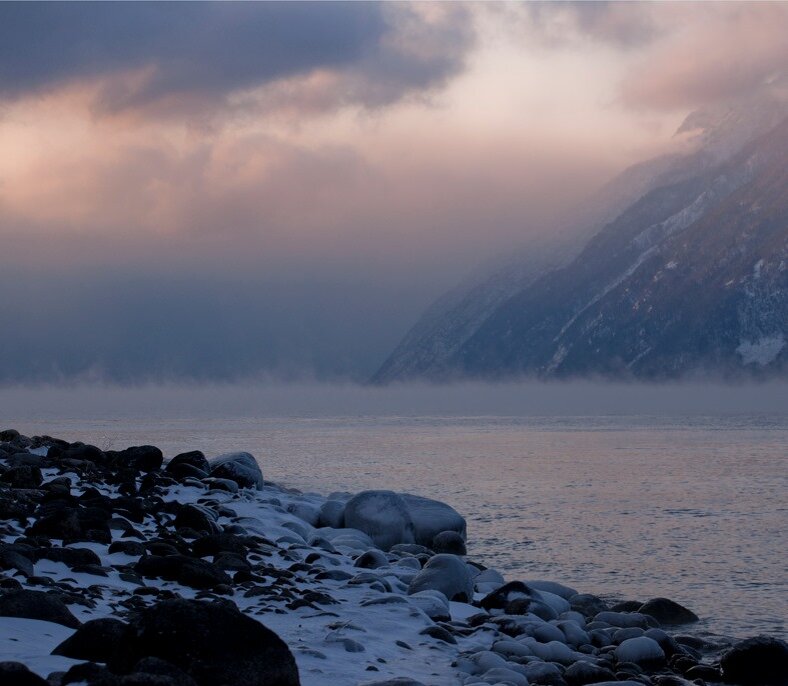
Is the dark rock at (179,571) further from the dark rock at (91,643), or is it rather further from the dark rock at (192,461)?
the dark rock at (192,461)

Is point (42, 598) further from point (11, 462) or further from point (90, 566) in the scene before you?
point (11, 462)

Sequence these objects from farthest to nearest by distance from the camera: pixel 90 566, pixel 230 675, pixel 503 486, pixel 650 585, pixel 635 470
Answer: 1. pixel 635 470
2. pixel 503 486
3. pixel 650 585
4. pixel 90 566
5. pixel 230 675

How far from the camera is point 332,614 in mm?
15023

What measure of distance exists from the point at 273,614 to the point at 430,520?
15.1m

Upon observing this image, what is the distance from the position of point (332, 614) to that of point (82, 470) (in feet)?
46.9

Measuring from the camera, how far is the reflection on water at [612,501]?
2384 centimetres

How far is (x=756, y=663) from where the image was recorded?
15.9 meters

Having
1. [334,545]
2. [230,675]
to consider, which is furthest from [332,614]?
[334,545]

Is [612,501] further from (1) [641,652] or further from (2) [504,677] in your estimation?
(2) [504,677]

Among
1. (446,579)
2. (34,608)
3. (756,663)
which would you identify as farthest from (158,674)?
(446,579)

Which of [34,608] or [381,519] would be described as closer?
[34,608]

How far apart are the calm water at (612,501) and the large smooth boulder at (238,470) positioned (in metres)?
7.26

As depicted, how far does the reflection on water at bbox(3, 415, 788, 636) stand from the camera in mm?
23844

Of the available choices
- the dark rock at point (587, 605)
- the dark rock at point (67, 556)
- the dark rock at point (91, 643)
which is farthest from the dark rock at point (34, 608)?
the dark rock at point (587, 605)
